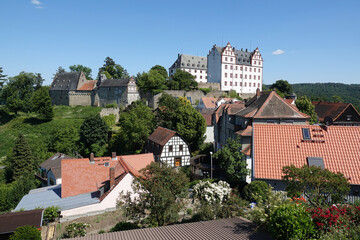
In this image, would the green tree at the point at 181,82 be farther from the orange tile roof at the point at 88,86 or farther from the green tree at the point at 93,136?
the green tree at the point at 93,136

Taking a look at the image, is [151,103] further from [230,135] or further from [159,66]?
[230,135]

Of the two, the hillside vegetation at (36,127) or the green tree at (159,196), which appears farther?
the hillside vegetation at (36,127)

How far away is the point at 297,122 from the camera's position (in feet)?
87.9

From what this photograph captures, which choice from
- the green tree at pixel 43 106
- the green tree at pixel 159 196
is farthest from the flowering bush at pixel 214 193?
the green tree at pixel 43 106

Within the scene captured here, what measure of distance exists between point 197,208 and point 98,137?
29.9 meters

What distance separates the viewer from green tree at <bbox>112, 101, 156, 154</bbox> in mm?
36781

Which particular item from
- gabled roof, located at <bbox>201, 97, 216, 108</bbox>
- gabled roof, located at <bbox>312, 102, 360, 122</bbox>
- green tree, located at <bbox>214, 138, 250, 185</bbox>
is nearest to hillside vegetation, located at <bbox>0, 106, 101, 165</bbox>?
gabled roof, located at <bbox>201, 97, 216, 108</bbox>

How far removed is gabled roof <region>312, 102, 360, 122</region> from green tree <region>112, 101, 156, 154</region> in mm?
30051

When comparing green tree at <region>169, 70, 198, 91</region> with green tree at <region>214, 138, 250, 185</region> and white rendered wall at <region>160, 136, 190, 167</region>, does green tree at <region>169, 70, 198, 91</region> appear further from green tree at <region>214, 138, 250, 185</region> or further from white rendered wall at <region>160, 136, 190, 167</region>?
green tree at <region>214, 138, 250, 185</region>

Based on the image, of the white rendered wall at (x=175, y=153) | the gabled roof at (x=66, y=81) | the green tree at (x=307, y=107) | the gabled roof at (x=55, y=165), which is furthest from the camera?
the gabled roof at (x=66, y=81)

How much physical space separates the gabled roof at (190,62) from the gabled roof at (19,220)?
197ft

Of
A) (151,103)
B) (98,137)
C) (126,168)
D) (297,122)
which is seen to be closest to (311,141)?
(297,122)

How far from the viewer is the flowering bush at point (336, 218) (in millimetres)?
9109

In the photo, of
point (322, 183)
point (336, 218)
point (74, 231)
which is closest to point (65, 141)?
point (74, 231)
